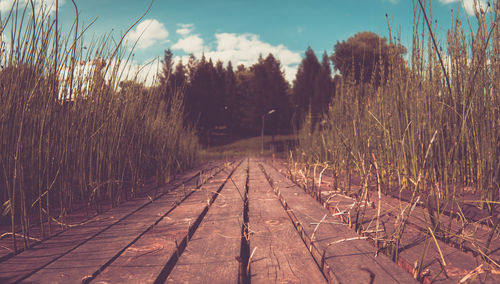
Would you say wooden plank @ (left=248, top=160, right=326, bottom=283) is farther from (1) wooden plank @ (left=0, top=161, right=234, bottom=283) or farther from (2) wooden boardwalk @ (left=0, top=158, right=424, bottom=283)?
(1) wooden plank @ (left=0, top=161, right=234, bottom=283)

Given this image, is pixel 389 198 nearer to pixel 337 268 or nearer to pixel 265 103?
pixel 337 268

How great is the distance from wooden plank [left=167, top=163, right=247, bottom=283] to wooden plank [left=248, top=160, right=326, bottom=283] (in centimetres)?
6

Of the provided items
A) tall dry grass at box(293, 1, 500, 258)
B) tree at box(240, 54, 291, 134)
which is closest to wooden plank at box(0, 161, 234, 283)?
tall dry grass at box(293, 1, 500, 258)

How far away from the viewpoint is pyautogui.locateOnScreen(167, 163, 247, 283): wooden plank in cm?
86

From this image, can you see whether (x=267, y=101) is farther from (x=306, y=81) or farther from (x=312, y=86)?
(x=306, y=81)

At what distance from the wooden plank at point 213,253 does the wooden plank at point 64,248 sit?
281mm

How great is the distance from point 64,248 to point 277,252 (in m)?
0.78

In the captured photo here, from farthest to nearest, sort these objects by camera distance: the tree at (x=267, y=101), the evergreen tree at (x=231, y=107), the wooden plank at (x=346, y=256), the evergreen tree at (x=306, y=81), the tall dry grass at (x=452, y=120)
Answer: the evergreen tree at (x=306, y=81) < the evergreen tree at (x=231, y=107) < the tree at (x=267, y=101) < the tall dry grass at (x=452, y=120) < the wooden plank at (x=346, y=256)

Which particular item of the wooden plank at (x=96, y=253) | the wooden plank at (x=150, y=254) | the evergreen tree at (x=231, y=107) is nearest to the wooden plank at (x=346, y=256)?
the wooden plank at (x=150, y=254)

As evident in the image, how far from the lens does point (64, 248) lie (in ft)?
3.73

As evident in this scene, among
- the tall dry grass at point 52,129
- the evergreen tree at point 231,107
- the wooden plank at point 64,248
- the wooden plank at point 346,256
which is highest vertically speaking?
the evergreen tree at point 231,107

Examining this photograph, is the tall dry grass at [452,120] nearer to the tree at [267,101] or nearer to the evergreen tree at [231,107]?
the tree at [267,101]

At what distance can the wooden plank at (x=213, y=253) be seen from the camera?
86cm

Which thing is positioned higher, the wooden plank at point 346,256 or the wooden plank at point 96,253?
the wooden plank at point 346,256
